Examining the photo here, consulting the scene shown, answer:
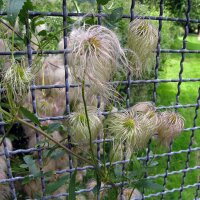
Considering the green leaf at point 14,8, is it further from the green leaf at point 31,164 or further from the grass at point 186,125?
the grass at point 186,125

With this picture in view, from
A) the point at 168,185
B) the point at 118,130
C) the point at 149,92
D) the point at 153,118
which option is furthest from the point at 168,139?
the point at 149,92

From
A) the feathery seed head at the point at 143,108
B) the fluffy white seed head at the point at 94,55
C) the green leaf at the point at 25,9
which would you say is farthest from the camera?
the feathery seed head at the point at 143,108

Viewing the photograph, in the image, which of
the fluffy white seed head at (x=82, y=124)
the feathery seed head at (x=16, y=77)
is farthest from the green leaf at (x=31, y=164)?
the feathery seed head at (x=16, y=77)

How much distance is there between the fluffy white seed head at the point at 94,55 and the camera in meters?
0.68

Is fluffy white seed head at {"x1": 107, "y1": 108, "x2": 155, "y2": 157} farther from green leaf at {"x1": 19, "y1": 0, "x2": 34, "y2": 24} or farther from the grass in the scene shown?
green leaf at {"x1": 19, "y1": 0, "x2": 34, "y2": 24}

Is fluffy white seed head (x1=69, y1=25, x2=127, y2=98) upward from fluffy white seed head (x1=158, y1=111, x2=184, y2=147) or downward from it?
upward

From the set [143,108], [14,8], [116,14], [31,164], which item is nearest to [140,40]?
[116,14]

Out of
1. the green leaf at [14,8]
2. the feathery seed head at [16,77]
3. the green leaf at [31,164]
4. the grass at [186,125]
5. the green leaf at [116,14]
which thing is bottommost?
the grass at [186,125]

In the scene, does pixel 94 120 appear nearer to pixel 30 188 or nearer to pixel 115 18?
pixel 115 18

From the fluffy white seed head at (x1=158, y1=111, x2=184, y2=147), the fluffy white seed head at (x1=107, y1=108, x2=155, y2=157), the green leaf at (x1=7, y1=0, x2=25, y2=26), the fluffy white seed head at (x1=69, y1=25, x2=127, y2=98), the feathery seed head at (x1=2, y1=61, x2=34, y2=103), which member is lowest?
the fluffy white seed head at (x1=158, y1=111, x2=184, y2=147)

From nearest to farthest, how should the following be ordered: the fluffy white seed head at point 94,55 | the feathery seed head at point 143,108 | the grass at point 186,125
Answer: the fluffy white seed head at point 94,55
the feathery seed head at point 143,108
the grass at point 186,125

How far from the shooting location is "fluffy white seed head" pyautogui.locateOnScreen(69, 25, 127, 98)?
26.9 inches

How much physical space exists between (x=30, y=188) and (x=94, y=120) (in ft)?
1.84

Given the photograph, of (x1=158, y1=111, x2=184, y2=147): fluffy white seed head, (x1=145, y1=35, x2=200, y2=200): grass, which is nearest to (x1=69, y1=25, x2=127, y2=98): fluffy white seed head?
(x1=158, y1=111, x2=184, y2=147): fluffy white seed head
